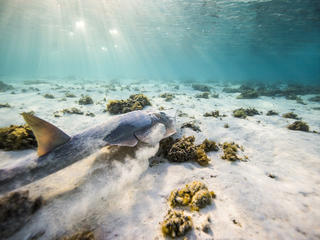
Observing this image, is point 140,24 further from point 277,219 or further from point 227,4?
point 277,219

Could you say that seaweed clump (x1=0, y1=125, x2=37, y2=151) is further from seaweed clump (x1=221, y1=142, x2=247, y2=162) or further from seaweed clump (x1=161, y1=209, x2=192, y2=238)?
seaweed clump (x1=221, y1=142, x2=247, y2=162)

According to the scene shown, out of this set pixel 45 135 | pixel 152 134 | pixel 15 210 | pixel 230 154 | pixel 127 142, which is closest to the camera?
pixel 15 210

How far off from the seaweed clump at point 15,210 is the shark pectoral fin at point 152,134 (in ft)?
8.74

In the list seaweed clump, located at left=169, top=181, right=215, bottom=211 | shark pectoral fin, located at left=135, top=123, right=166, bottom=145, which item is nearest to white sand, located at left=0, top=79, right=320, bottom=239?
seaweed clump, located at left=169, top=181, right=215, bottom=211

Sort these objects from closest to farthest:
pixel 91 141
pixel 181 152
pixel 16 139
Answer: pixel 91 141, pixel 181 152, pixel 16 139

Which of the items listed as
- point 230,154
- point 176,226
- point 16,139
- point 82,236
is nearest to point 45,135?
point 82,236

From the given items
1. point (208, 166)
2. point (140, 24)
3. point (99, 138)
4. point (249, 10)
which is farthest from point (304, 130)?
point (140, 24)

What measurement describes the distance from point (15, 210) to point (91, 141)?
1821 mm

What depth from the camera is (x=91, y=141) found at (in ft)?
11.8

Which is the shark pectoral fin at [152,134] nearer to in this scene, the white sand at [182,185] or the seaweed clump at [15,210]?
the white sand at [182,185]

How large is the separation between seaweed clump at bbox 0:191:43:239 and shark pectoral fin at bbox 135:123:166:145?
105 inches

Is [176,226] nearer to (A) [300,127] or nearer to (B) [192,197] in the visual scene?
(B) [192,197]

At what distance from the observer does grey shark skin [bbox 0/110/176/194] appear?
2725 mm

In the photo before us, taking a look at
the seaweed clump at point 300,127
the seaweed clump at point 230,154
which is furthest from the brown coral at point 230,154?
the seaweed clump at point 300,127
